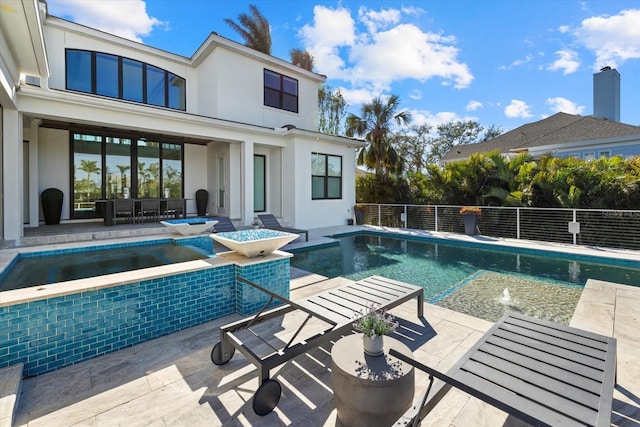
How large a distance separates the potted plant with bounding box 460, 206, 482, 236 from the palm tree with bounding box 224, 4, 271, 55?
15487 millimetres

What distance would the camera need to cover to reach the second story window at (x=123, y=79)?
1008cm

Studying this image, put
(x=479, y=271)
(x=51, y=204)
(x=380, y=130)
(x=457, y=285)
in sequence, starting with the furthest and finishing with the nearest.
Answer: (x=380, y=130)
(x=51, y=204)
(x=479, y=271)
(x=457, y=285)

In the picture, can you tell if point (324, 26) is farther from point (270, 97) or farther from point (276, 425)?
point (276, 425)

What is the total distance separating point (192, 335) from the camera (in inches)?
130

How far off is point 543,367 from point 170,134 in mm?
10117

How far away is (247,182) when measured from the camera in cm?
1048

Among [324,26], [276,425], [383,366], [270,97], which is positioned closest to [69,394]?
[276,425]

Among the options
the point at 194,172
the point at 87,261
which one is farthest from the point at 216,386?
the point at 194,172

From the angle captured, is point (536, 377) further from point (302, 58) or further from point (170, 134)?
point (302, 58)

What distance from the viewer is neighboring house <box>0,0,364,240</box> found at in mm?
8141

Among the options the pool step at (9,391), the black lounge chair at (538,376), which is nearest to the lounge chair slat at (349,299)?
the black lounge chair at (538,376)

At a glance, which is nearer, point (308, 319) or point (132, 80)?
point (308, 319)

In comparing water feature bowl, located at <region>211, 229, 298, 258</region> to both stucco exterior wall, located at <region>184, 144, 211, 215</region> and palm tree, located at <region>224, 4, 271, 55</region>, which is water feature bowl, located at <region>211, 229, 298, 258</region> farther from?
palm tree, located at <region>224, 4, 271, 55</region>

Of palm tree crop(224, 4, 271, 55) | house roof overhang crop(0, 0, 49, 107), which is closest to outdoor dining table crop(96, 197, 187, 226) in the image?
house roof overhang crop(0, 0, 49, 107)
